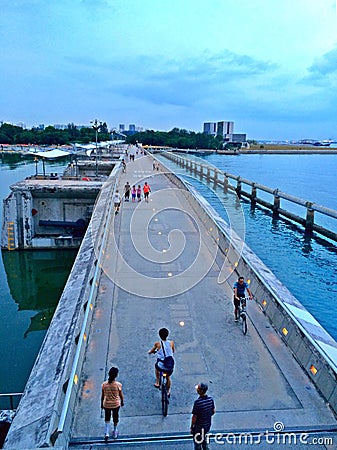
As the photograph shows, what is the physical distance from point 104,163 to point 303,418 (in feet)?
150

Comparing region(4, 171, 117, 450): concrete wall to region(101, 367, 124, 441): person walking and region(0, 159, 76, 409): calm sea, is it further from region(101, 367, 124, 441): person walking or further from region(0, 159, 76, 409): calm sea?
region(0, 159, 76, 409): calm sea

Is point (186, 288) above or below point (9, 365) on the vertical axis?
above

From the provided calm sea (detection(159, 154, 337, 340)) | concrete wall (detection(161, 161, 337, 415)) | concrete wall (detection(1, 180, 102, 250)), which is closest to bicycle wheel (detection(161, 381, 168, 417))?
concrete wall (detection(161, 161, 337, 415))

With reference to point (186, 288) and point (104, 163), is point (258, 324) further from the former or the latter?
point (104, 163)

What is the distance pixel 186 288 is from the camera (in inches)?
409

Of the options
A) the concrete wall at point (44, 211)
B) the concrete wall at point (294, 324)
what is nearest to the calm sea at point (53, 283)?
the concrete wall at point (44, 211)

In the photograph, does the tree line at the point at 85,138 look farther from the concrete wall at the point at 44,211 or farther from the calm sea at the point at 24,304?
the calm sea at the point at 24,304

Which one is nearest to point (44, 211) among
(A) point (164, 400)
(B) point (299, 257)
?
(B) point (299, 257)

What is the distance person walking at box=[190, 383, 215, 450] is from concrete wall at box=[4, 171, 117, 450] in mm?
1629

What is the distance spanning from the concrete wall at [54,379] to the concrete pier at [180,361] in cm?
2

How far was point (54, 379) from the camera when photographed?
230 inches

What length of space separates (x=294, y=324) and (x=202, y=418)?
3.23m

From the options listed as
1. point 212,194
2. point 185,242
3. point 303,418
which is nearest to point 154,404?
point 303,418

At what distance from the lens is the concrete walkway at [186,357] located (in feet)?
18.1
